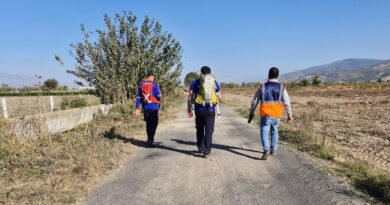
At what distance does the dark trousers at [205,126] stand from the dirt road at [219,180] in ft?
0.97

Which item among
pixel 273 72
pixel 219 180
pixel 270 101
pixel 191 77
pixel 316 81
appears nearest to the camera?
pixel 219 180

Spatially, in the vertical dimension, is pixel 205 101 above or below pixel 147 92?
below

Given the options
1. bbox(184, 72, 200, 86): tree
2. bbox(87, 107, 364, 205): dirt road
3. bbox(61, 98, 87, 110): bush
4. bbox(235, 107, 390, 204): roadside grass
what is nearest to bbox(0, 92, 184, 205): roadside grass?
bbox(87, 107, 364, 205): dirt road

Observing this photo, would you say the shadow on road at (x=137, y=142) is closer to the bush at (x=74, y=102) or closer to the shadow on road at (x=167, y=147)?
the shadow on road at (x=167, y=147)

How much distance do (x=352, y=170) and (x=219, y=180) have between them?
2514 mm

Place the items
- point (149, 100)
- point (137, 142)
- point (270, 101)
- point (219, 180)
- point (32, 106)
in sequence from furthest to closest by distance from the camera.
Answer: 1. point (32, 106)
2. point (137, 142)
3. point (149, 100)
4. point (270, 101)
5. point (219, 180)

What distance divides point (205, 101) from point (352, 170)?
10.0ft

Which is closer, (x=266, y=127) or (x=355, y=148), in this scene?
(x=266, y=127)

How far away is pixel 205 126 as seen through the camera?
347 inches

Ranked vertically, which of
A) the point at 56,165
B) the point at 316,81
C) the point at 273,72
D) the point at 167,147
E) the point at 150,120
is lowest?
the point at 167,147

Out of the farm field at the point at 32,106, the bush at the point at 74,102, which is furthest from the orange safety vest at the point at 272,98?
the bush at the point at 74,102

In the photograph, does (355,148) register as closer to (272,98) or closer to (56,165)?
(272,98)

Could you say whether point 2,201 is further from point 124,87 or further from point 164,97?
point 164,97

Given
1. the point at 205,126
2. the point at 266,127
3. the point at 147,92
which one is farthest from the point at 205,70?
the point at 147,92
